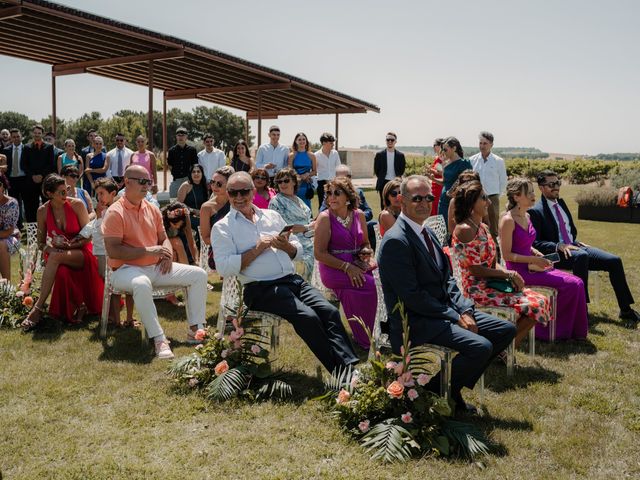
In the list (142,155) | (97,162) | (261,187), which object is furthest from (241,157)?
(261,187)

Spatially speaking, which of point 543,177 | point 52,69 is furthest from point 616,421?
point 52,69

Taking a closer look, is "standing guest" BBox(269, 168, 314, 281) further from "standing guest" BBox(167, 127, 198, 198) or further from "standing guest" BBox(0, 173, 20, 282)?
"standing guest" BBox(167, 127, 198, 198)

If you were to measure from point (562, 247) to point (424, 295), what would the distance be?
3.18m

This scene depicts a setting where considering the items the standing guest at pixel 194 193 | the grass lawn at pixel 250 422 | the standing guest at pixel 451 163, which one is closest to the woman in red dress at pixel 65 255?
the grass lawn at pixel 250 422

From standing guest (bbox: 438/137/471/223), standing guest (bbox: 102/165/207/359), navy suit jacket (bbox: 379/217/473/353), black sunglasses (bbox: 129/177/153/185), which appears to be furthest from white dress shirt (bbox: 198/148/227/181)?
navy suit jacket (bbox: 379/217/473/353)

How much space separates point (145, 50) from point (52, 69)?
2817 mm

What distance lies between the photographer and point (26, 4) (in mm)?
9047

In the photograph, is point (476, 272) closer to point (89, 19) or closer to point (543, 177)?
point (543, 177)

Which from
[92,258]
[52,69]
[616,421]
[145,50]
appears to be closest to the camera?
[616,421]

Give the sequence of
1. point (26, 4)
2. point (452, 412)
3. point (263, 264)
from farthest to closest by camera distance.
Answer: point (26, 4), point (263, 264), point (452, 412)

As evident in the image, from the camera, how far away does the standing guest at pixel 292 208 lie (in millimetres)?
6664

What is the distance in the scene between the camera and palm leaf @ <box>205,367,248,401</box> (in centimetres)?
420

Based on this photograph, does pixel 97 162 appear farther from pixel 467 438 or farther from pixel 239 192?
pixel 467 438

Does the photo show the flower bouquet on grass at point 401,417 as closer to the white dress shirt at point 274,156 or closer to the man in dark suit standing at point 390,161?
the white dress shirt at point 274,156
